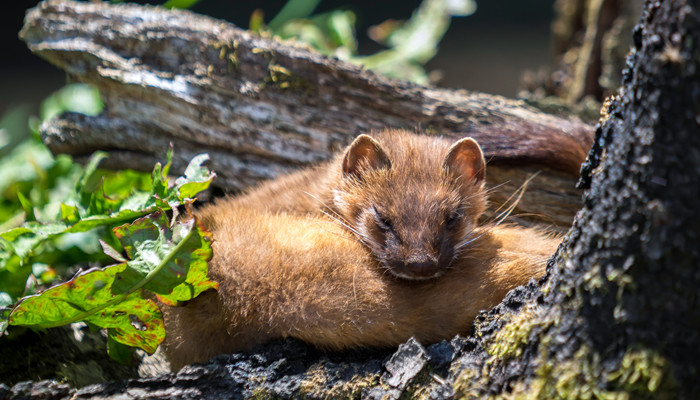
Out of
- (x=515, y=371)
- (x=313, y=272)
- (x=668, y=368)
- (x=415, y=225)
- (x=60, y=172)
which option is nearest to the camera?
(x=668, y=368)

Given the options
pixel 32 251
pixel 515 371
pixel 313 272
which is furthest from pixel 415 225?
pixel 32 251

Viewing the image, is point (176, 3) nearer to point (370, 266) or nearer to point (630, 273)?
point (370, 266)

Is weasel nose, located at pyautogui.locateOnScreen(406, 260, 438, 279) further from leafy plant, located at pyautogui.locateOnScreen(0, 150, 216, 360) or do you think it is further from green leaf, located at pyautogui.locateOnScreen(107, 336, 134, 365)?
green leaf, located at pyautogui.locateOnScreen(107, 336, 134, 365)

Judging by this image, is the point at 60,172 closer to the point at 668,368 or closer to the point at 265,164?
the point at 265,164

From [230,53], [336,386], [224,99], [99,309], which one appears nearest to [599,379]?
[336,386]

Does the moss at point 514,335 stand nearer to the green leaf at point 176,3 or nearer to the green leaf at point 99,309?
the green leaf at point 99,309
